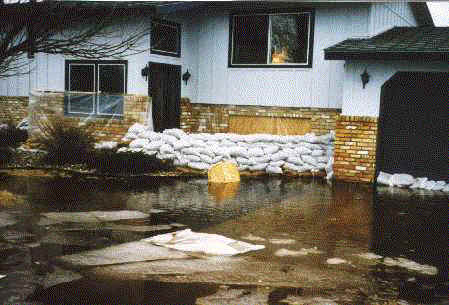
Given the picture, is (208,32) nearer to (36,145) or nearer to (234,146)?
(234,146)

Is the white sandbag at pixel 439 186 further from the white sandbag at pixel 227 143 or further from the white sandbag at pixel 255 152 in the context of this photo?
the white sandbag at pixel 227 143

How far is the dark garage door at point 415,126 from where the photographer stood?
1201cm

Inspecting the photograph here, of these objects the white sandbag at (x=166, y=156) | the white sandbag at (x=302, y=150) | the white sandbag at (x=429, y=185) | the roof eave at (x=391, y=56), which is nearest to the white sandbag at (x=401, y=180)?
the white sandbag at (x=429, y=185)

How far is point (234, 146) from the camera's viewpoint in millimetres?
12703

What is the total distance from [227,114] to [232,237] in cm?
963

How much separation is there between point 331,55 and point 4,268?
26.9ft

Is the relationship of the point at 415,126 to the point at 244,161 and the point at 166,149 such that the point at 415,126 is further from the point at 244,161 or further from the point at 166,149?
the point at 166,149

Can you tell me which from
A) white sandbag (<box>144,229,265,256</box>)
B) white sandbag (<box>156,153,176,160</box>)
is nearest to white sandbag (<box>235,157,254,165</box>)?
white sandbag (<box>156,153,176,160</box>)

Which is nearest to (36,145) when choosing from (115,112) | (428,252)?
(115,112)

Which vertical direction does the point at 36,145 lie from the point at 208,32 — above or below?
below

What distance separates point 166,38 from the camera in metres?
15.5

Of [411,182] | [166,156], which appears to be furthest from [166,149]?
[411,182]

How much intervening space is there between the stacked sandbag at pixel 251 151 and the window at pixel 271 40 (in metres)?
3.14

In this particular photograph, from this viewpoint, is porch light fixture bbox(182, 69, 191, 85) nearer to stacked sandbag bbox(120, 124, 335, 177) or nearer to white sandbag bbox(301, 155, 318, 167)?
stacked sandbag bbox(120, 124, 335, 177)
